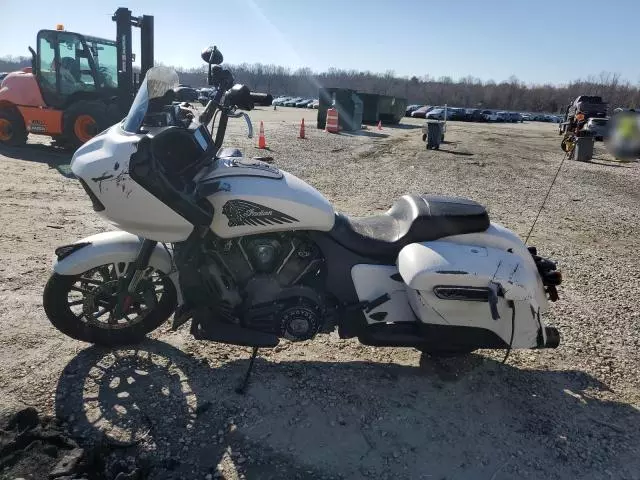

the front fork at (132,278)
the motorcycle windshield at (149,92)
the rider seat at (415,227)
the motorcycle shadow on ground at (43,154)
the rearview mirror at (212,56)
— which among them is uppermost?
the rearview mirror at (212,56)

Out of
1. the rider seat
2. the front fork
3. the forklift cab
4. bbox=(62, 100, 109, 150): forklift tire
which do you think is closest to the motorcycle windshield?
the front fork

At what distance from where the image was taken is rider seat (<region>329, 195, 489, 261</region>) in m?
3.26

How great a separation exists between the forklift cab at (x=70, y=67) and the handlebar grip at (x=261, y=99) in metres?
10.1

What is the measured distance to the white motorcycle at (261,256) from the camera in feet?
10.1

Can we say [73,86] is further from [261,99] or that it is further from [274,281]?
[274,281]

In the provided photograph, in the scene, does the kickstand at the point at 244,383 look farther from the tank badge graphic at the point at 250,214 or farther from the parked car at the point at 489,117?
the parked car at the point at 489,117

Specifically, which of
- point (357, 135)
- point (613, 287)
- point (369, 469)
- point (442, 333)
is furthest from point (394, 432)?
point (357, 135)

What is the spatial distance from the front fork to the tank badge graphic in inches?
24.3

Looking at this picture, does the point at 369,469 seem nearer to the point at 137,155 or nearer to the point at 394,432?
the point at 394,432

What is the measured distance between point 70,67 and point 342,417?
11477mm

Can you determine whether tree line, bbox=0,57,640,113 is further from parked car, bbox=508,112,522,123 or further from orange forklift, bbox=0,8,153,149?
orange forklift, bbox=0,8,153,149

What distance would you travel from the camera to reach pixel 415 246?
320 centimetres

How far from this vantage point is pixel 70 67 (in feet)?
37.9

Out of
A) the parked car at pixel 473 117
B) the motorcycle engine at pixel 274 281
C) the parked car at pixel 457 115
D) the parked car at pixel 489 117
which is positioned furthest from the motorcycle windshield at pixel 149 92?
the parked car at pixel 489 117
